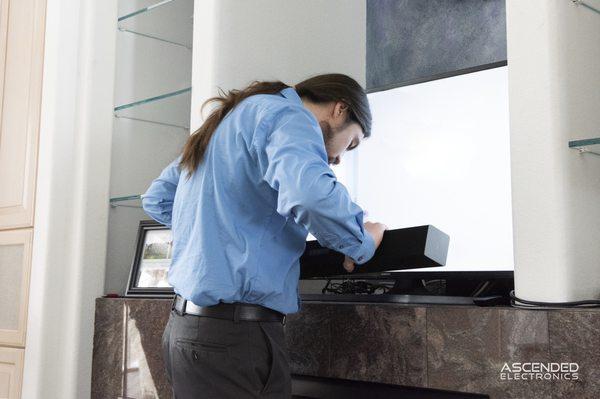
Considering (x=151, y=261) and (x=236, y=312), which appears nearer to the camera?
(x=236, y=312)

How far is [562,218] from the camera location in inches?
58.2

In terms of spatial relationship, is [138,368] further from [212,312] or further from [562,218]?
[562,218]

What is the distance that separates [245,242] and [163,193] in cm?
49

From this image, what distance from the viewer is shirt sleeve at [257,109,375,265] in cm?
138

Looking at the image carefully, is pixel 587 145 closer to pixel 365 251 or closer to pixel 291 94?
pixel 365 251

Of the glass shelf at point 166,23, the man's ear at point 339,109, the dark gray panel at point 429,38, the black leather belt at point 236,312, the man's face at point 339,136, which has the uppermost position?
the glass shelf at point 166,23

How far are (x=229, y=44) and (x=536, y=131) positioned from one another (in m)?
1.07

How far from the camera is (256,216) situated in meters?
1.56

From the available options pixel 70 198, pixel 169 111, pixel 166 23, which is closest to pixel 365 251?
pixel 70 198

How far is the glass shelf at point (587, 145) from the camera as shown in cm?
148

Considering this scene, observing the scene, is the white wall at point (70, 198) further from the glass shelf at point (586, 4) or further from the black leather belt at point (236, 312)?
the glass shelf at point (586, 4)

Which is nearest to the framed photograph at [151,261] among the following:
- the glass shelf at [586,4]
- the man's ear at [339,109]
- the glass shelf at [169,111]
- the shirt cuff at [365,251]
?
the glass shelf at [169,111]

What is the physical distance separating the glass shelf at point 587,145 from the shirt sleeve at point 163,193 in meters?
0.96

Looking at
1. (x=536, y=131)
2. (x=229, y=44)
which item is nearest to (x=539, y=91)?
(x=536, y=131)
